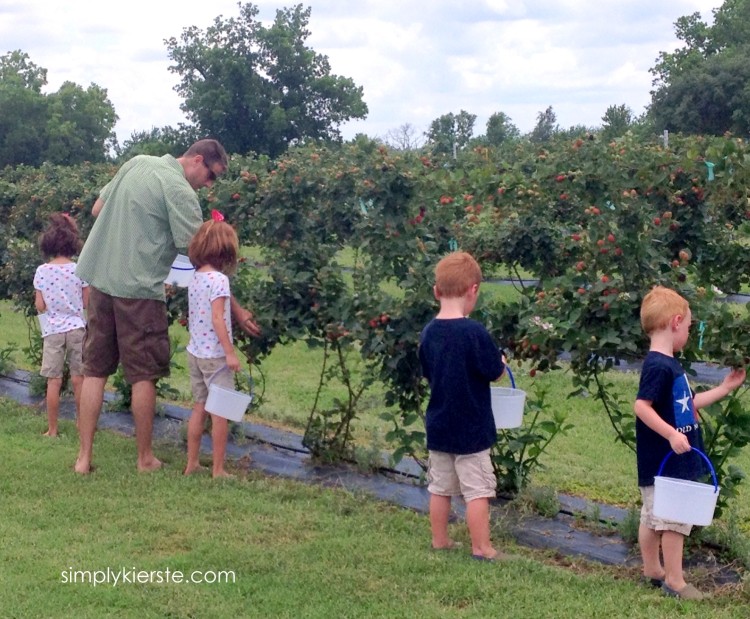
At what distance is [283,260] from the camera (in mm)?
5637

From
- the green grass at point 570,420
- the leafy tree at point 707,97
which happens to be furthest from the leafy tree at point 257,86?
the green grass at point 570,420

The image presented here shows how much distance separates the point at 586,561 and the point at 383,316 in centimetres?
145

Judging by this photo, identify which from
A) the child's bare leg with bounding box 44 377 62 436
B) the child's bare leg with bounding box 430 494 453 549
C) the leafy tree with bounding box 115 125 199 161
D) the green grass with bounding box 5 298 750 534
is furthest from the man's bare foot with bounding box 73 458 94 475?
the leafy tree with bounding box 115 125 199 161

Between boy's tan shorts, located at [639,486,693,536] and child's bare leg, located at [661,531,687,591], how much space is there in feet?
0.08

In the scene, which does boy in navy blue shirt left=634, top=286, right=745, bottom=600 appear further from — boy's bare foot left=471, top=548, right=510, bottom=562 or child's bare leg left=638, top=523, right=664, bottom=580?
boy's bare foot left=471, top=548, right=510, bottom=562

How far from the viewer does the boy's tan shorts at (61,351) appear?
619cm

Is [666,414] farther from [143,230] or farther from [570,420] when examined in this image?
[570,420]

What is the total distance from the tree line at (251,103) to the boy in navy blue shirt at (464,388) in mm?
44373

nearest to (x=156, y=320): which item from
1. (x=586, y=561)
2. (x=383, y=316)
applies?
(x=383, y=316)

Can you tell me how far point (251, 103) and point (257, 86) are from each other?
1125mm

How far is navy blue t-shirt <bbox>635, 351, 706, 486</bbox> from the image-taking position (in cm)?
352

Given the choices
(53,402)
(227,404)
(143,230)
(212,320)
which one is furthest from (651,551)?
(53,402)

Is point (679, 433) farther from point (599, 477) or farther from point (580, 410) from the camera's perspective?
point (580, 410)

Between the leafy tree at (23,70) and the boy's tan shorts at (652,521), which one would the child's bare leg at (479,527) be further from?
the leafy tree at (23,70)
